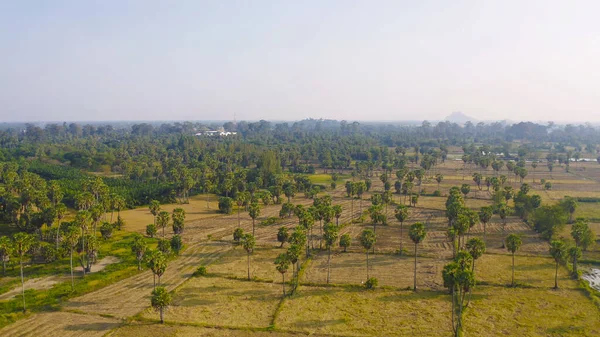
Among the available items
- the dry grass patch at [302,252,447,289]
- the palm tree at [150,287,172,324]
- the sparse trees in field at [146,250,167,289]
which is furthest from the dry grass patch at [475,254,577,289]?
the sparse trees in field at [146,250,167,289]

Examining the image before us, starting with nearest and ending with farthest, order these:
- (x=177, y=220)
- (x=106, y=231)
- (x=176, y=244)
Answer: (x=176, y=244), (x=177, y=220), (x=106, y=231)

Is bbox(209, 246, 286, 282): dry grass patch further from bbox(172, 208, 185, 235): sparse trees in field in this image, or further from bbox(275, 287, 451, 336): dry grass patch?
bbox(172, 208, 185, 235): sparse trees in field

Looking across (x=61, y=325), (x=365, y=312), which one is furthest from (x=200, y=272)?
(x=365, y=312)

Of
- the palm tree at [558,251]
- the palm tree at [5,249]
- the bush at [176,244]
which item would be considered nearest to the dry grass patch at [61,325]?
the palm tree at [5,249]

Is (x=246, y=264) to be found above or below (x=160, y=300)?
below

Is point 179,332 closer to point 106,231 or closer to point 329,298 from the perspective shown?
point 329,298

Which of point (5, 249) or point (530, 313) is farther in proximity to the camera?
point (5, 249)

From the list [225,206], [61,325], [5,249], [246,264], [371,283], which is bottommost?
→ [246,264]

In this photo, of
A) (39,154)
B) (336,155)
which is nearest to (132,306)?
(336,155)
